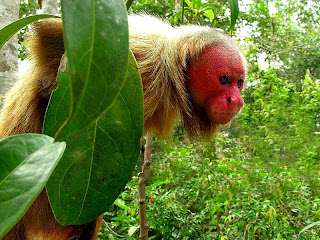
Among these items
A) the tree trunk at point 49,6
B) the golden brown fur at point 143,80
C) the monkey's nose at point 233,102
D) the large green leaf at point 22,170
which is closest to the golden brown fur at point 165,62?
the golden brown fur at point 143,80

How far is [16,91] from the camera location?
213cm

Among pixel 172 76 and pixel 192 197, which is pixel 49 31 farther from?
pixel 192 197

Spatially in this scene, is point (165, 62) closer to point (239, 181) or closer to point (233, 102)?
point (233, 102)

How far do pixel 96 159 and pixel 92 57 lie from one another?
47 cm

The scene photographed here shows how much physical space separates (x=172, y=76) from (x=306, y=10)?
551 inches

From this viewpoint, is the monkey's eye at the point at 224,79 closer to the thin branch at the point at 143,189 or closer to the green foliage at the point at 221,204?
the thin branch at the point at 143,189

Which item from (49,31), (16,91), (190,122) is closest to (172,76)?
(190,122)

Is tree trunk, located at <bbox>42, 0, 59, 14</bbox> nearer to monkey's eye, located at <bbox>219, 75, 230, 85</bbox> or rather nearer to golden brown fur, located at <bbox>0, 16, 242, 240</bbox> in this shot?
golden brown fur, located at <bbox>0, 16, 242, 240</bbox>

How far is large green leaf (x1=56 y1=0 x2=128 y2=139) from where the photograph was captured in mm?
367

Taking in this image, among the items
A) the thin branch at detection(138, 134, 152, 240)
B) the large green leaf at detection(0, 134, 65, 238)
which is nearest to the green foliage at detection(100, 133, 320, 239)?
the thin branch at detection(138, 134, 152, 240)

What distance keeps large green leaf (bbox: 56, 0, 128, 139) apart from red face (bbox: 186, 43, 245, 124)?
71.4 inches

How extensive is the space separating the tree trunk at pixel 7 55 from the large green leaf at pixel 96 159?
5.91ft

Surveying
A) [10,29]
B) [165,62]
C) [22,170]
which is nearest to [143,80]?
[165,62]

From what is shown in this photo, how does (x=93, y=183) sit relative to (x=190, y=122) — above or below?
above
